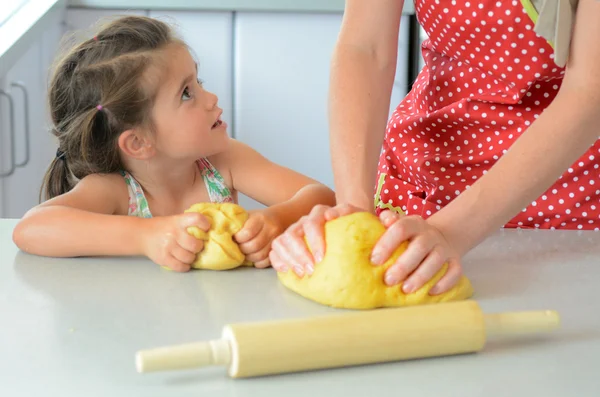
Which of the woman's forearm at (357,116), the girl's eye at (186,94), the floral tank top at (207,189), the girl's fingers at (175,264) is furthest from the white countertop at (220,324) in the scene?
the girl's eye at (186,94)

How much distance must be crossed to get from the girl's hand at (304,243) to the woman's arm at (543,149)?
117 millimetres

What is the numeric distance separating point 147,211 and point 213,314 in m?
0.59

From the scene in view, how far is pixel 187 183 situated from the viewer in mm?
1399

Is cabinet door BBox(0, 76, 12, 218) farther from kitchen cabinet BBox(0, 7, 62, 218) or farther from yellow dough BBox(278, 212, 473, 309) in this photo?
yellow dough BBox(278, 212, 473, 309)

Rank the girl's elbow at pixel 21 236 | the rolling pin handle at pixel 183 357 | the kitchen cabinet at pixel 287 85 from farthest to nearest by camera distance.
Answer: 1. the kitchen cabinet at pixel 287 85
2. the girl's elbow at pixel 21 236
3. the rolling pin handle at pixel 183 357

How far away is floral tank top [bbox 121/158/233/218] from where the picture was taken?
4.25 feet

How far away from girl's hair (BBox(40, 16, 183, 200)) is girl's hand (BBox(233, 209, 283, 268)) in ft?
1.30

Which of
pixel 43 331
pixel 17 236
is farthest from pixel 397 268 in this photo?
pixel 17 236

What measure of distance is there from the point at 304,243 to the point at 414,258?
0.39 feet

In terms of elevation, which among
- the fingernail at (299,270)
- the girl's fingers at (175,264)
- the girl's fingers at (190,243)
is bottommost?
the girl's fingers at (175,264)

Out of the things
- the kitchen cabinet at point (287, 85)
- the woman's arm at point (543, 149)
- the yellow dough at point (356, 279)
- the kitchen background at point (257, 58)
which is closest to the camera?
the yellow dough at point (356, 279)

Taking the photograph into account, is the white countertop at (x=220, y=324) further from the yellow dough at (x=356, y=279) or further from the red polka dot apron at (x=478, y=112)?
the red polka dot apron at (x=478, y=112)

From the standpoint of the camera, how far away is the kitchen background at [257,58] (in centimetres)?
265

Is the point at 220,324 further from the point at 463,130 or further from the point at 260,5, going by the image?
the point at 260,5
